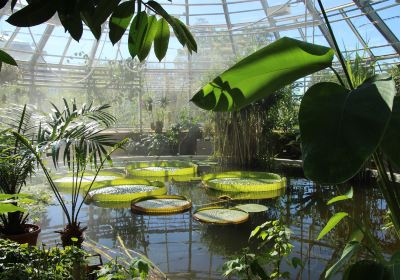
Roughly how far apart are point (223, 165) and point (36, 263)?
603cm

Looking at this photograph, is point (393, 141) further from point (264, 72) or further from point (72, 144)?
point (72, 144)

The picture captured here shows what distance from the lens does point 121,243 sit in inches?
125

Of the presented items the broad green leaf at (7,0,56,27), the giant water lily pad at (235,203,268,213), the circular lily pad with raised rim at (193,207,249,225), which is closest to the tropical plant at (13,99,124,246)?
the circular lily pad with raised rim at (193,207,249,225)

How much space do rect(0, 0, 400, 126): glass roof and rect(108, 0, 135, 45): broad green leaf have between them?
1041 cm

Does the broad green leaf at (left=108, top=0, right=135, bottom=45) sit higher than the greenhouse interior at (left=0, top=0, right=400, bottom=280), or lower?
higher

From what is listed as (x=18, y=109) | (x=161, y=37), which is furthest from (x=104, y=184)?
(x=161, y=37)

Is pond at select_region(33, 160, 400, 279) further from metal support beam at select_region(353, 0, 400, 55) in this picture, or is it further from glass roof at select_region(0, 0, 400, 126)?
metal support beam at select_region(353, 0, 400, 55)

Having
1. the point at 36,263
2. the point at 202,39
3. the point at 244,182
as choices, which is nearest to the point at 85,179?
the point at 244,182

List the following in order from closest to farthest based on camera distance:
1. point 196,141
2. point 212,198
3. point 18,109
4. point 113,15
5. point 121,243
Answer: point 113,15 < point 121,243 < point 18,109 < point 212,198 < point 196,141

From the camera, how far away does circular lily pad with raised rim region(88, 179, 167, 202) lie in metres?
4.74

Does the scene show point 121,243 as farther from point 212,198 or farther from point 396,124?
point 396,124

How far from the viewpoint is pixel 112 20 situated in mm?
931

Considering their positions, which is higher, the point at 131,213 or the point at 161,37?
the point at 161,37

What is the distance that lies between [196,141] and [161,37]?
9.68m
